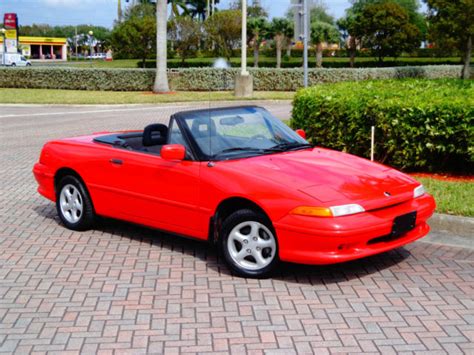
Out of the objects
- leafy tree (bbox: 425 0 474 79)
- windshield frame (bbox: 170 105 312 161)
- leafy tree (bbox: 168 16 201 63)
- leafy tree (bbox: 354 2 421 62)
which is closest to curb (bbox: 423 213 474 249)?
windshield frame (bbox: 170 105 312 161)

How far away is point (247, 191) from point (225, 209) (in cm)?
41

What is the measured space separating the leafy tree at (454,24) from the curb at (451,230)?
119 ft

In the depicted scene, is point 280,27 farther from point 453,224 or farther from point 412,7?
point 453,224

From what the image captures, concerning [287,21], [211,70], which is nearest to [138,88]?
[211,70]

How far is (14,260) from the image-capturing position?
661cm

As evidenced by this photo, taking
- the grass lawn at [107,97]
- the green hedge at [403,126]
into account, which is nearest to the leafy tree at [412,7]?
the grass lawn at [107,97]

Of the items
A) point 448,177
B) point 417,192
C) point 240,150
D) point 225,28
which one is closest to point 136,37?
point 225,28

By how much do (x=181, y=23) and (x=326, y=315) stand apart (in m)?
52.6

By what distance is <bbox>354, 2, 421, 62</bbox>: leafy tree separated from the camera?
60750 millimetres

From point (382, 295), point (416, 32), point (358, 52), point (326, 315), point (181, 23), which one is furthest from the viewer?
point (358, 52)

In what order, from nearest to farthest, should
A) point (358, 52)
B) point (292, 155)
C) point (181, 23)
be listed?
point (292, 155) < point (181, 23) < point (358, 52)

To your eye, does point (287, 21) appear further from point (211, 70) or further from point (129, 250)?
point (129, 250)

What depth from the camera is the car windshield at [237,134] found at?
6.51m

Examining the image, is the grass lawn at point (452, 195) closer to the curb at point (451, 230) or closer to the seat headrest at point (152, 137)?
the curb at point (451, 230)
